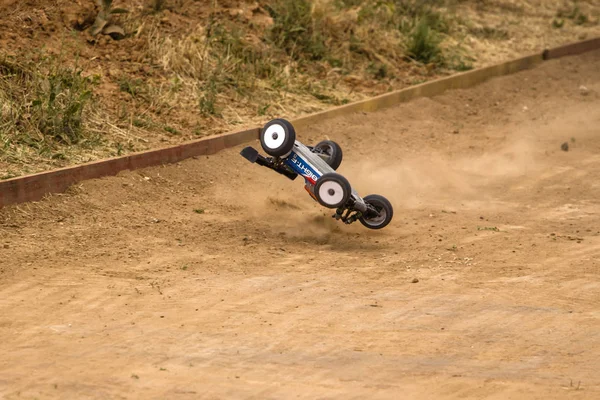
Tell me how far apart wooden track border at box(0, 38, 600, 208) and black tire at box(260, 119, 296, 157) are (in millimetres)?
1908

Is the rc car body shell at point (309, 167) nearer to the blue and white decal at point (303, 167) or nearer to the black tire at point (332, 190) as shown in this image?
the blue and white decal at point (303, 167)

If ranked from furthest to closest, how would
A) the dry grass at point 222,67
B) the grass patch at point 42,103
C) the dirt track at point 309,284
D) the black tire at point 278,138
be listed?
the dry grass at point 222,67, the grass patch at point 42,103, the black tire at point 278,138, the dirt track at point 309,284

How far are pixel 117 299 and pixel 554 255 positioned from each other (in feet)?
12.1

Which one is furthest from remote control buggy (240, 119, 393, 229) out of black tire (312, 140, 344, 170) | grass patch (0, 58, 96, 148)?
grass patch (0, 58, 96, 148)

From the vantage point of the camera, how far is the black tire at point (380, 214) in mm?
8438

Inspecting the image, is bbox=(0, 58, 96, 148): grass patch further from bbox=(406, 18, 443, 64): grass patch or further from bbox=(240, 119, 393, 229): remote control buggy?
bbox=(406, 18, 443, 64): grass patch

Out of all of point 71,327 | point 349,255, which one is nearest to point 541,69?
point 349,255

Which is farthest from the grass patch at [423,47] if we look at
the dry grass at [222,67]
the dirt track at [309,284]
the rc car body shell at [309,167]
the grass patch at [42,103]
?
the rc car body shell at [309,167]

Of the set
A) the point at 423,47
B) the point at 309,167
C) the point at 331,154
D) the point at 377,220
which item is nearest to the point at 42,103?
the point at 331,154

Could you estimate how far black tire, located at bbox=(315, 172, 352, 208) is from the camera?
7.90 m

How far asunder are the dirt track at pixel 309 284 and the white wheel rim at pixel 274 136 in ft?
2.80

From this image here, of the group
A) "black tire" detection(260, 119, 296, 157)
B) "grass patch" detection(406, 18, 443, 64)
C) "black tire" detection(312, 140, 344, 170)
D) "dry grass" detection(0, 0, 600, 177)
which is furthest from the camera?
"grass patch" detection(406, 18, 443, 64)

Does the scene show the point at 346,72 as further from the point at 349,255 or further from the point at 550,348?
the point at 550,348

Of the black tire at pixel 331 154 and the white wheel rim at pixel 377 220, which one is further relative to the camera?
the black tire at pixel 331 154
